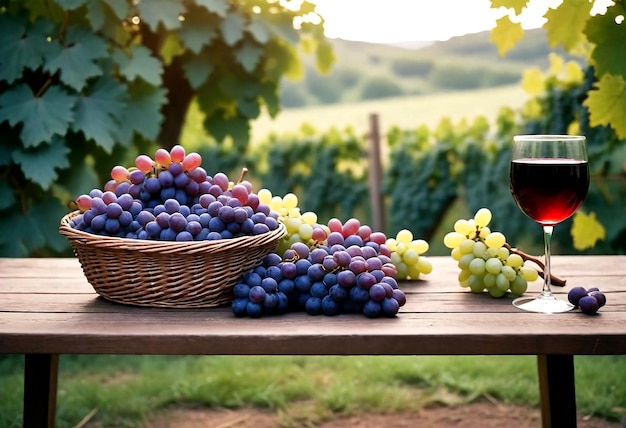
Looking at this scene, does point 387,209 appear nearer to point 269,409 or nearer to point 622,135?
point 269,409

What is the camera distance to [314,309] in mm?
1657

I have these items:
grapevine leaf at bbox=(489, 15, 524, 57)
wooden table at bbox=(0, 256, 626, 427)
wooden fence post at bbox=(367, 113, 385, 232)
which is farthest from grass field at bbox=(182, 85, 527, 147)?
wooden table at bbox=(0, 256, 626, 427)

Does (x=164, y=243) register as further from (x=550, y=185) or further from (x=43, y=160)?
(x=43, y=160)

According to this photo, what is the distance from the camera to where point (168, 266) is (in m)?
1.66

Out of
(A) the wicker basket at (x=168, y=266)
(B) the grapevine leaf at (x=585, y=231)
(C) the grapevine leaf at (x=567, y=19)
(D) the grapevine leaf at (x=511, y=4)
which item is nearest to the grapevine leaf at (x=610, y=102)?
(C) the grapevine leaf at (x=567, y=19)

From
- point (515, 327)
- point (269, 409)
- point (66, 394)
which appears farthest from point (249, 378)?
point (515, 327)

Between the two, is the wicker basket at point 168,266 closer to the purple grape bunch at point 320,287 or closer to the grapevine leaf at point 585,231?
the purple grape bunch at point 320,287

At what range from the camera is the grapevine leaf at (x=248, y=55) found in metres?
3.69

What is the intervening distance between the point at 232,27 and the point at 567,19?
5.57 ft

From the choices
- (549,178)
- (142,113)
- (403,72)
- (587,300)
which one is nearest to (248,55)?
(142,113)

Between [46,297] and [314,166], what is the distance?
3565 mm

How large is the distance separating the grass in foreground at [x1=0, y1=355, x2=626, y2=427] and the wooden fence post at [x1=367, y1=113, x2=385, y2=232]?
67.0 inches

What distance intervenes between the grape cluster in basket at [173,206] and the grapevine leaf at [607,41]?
110cm

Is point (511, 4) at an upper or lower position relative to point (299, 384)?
upper
